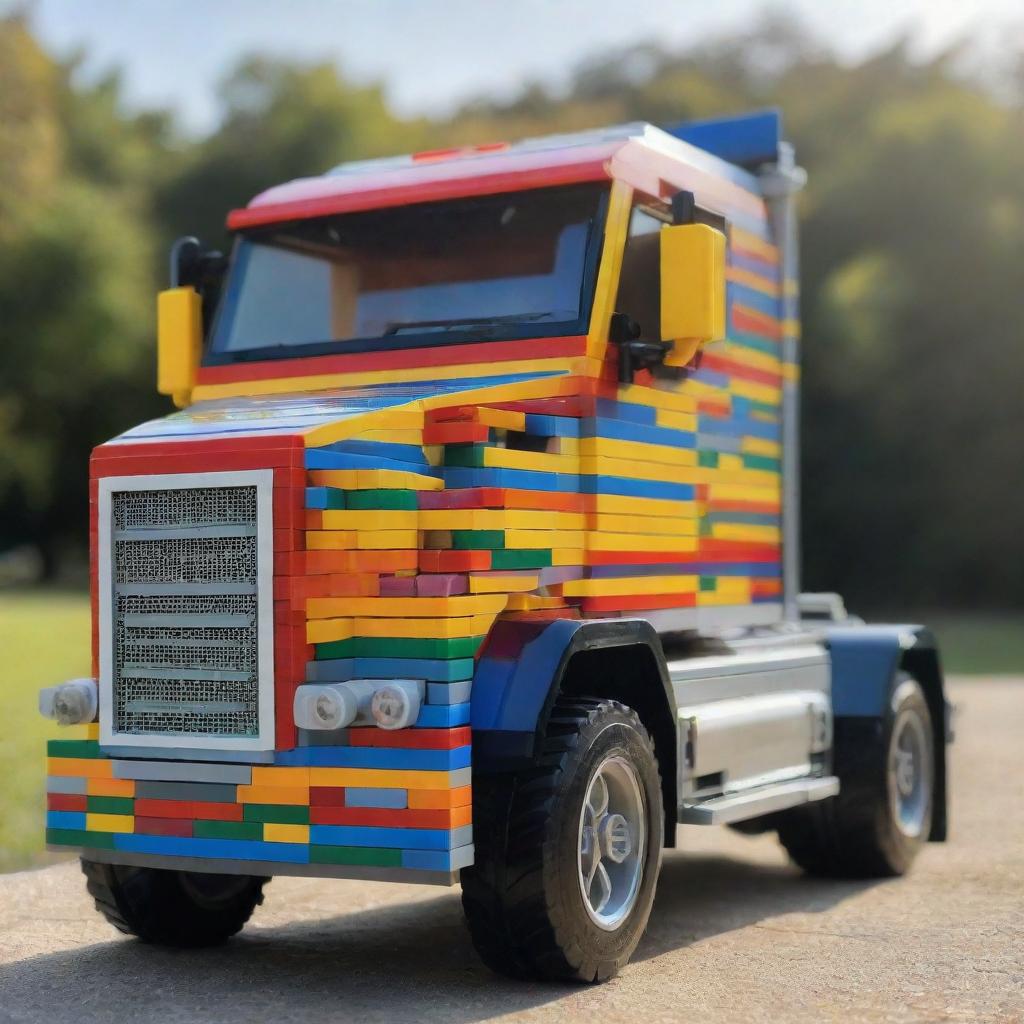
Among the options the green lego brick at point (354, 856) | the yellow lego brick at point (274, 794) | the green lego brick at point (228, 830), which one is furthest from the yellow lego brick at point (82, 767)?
the green lego brick at point (354, 856)

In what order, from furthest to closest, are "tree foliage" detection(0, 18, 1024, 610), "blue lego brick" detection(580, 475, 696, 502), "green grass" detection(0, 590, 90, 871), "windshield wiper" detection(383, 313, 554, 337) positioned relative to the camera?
"tree foliage" detection(0, 18, 1024, 610) < "green grass" detection(0, 590, 90, 871) < "windshield wiper" detection(383, 313, 554, 337) < "blue lego brick" detection(580, 475, 696, 502)

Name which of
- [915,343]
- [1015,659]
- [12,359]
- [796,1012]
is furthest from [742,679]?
[12,359]

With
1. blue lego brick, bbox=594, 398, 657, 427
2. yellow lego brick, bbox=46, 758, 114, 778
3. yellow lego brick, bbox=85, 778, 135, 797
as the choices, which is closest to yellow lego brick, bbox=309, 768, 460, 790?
yellow lego brick, bbox=85, 778, 135, 797

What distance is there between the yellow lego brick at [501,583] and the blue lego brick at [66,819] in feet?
5.67

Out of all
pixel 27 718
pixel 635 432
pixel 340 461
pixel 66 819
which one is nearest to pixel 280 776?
pixel 66 819

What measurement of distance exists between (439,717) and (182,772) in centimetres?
103

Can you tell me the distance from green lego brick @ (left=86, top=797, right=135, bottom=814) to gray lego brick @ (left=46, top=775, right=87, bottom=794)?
58mm

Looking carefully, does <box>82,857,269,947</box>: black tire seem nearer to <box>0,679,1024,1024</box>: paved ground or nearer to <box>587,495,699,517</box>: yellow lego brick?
<box>0,679,1024,1024</box>: paved ground

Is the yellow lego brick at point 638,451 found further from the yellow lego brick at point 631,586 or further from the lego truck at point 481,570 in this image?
the yellow lego brick at point 631,586

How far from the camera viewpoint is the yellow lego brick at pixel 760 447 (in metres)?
8.45

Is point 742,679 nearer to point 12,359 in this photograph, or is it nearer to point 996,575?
point 996,575

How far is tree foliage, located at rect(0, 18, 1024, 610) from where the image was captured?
3747 cm

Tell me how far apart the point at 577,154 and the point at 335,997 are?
3.68 metres

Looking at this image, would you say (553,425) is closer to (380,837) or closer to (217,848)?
→ (380,837)
